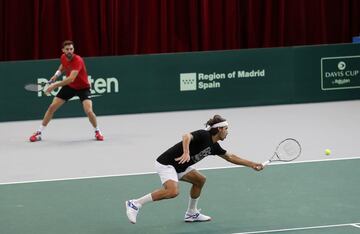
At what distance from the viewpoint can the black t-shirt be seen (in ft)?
33.8

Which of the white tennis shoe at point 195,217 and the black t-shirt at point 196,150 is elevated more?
the black t-shirt at point 196,150

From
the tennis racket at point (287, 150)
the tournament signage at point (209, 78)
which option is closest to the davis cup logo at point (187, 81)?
the tournament signage at point (209, 78)

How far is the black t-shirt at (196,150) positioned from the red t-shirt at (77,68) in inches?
253

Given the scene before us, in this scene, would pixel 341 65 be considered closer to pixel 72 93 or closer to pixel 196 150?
pixel 72 93

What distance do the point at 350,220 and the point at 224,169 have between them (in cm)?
360

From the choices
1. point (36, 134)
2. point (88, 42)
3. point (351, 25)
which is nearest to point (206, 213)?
point (36, 134)

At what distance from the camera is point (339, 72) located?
21141 mm

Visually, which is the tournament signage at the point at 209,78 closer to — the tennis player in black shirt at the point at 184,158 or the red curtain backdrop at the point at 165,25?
the red curtain backdrop at the point at 165,25

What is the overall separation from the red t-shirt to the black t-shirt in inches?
253

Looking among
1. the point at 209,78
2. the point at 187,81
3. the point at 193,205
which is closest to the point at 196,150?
the point at 193,205

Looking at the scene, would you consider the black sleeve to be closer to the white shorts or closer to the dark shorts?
the white shorts

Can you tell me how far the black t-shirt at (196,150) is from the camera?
33.8 feet

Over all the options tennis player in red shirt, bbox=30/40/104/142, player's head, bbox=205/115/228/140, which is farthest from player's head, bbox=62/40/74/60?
player's head, bbox=205/115/228/140

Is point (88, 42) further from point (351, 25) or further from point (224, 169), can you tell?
point (224, 169)
